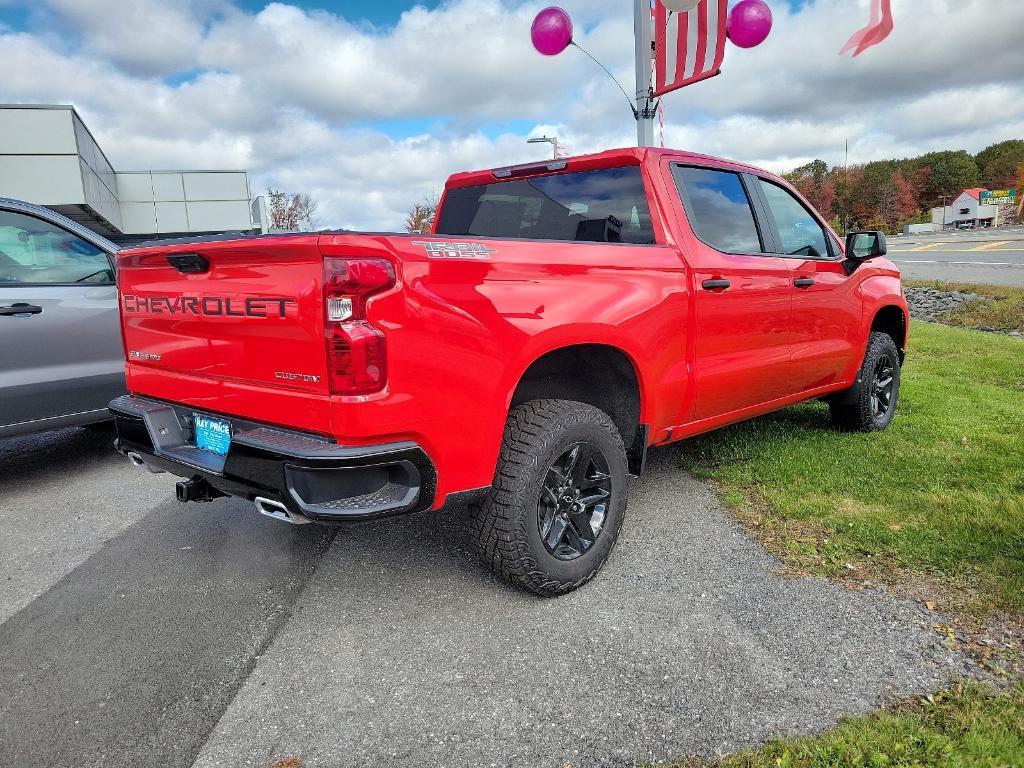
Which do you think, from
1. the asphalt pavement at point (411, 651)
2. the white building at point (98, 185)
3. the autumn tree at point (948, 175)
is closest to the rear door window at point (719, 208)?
the asphalt pavement at point (411, 651)

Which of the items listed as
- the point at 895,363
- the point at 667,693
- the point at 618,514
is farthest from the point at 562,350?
the point at 895,363

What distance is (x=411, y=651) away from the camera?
8.20 feet

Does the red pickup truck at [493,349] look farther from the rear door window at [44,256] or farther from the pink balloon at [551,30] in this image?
the pink balloon at [551,30]

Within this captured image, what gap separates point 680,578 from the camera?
3.01m

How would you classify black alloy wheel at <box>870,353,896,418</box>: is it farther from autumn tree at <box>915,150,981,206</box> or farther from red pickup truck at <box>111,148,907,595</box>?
autumn tree at <box>915,150,981,206</box>

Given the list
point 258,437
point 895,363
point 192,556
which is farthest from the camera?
point 895,363

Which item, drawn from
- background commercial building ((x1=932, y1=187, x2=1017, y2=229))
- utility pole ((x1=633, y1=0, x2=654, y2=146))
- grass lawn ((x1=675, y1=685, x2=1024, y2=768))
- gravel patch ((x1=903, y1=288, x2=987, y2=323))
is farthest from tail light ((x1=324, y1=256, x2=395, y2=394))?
background commercial building ((x1=932, y1=187, x2=1017, y2=229))

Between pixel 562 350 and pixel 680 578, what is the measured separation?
110 centimetres

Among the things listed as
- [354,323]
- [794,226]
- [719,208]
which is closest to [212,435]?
[354,323]

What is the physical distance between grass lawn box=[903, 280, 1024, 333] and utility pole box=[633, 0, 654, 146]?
268 inches

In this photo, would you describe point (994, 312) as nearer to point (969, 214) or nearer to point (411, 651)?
point (411, 651)

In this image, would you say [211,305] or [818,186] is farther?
[818,186]

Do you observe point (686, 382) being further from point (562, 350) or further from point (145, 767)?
point (145, 767)

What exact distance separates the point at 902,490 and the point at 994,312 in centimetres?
1036
